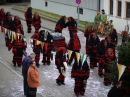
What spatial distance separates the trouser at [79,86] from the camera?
50.2 feet

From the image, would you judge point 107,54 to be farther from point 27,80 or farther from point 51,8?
point 51,8

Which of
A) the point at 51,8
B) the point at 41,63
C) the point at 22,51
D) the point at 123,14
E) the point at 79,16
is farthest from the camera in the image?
the point at 51,8

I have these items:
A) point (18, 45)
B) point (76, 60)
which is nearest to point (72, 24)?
point (18, 45)

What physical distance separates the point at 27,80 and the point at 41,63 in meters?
6.57

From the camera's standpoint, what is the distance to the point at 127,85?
13.3 m

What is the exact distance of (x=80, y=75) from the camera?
15242 mm

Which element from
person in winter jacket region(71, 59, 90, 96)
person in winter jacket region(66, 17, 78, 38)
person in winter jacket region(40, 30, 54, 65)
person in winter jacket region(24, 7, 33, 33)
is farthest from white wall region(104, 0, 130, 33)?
person in winter jacket region(71, 59, 90, 96)

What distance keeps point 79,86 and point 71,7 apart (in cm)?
1997

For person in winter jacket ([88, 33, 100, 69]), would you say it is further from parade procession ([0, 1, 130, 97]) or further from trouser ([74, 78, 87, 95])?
trouser ([74, 78, 87, 95])

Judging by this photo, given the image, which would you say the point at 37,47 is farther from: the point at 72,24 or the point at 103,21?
the point at 103,21

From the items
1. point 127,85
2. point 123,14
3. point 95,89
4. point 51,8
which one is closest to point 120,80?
point 127,85

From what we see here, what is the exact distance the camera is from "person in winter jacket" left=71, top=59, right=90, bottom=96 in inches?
599

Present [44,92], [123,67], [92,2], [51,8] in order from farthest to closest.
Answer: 1. [51,8]
2. [92,2]
3. [44,92]
4. [123,67]

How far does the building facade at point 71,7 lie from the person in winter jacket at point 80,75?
1565 cm
